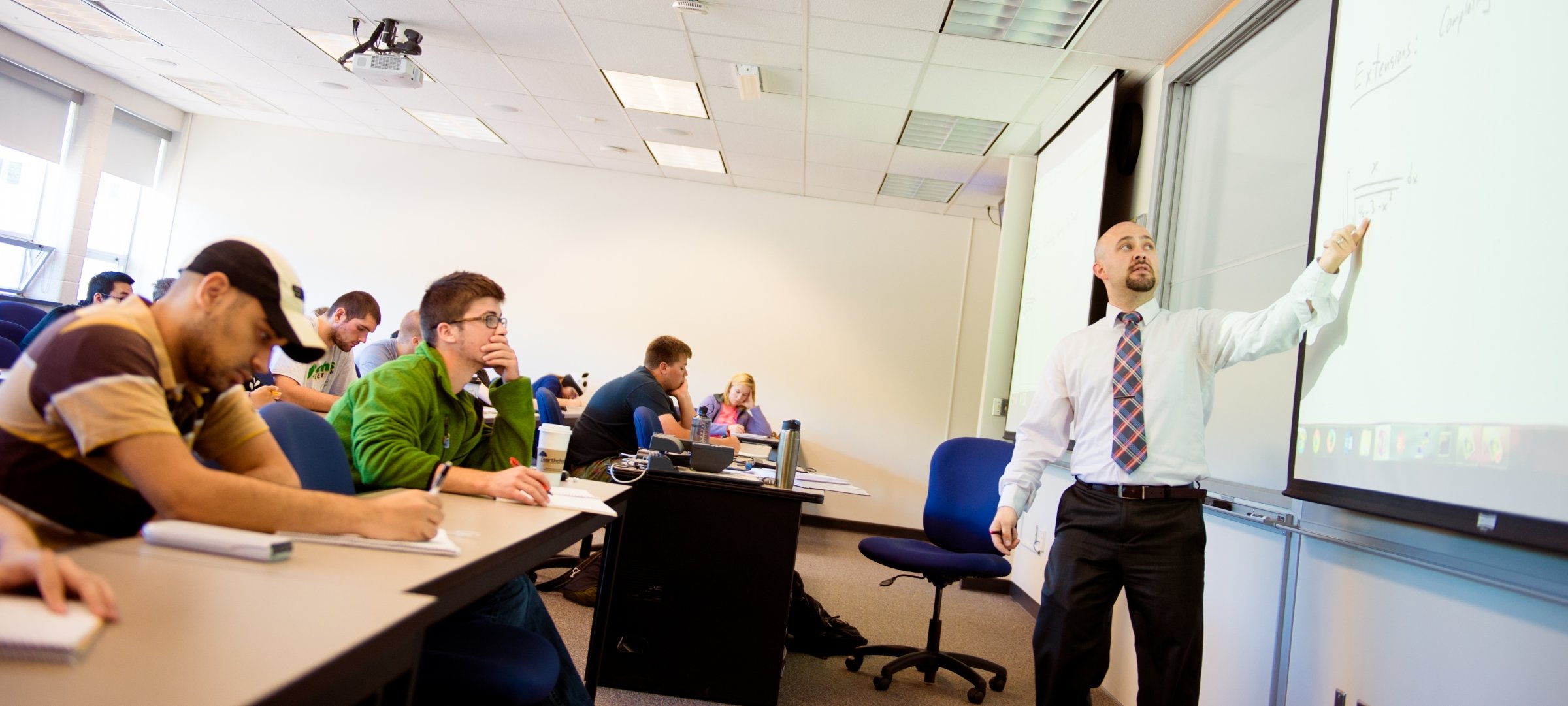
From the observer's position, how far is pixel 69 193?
6793 millimetres

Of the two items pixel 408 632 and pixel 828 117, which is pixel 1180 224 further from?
pixel 408 632

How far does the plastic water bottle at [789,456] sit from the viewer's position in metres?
3.01

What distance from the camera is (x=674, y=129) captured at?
617 cm

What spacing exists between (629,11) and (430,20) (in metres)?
1.24

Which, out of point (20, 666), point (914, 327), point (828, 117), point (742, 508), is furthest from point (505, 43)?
point (20, 666)

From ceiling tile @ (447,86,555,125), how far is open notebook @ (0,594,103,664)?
549 centimetres

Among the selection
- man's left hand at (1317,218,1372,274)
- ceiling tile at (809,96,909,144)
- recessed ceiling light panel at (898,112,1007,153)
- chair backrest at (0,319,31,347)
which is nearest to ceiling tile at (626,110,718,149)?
ceiling tile at (809,96,909,144)

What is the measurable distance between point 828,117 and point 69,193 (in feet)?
20.1

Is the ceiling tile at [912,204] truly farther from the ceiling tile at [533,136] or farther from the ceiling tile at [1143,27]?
the ceiling tile at [1143,27]

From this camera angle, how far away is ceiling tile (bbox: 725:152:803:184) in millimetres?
6684

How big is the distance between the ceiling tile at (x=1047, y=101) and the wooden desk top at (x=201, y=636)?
441cm

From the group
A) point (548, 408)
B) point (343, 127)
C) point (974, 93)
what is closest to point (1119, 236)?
point (974, 93)

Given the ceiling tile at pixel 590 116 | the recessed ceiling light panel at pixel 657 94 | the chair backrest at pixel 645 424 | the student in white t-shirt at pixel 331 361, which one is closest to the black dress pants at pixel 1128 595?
the chair backrest at pixel 645 424

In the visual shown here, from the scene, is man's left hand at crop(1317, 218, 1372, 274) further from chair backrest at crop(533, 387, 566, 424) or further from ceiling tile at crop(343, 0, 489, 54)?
ceiling tile at crop(343, 0, 489, 54)
